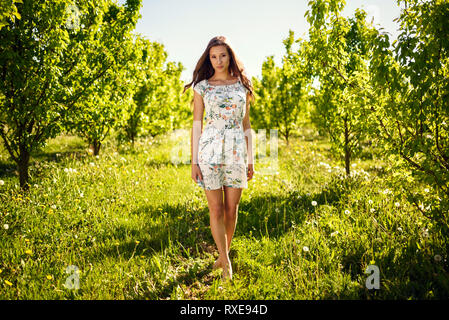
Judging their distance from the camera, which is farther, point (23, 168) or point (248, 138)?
point (23, 168)

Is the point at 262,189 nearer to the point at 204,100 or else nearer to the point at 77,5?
the point at 204,100

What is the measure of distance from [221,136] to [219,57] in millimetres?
815

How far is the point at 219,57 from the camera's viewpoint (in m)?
2.77

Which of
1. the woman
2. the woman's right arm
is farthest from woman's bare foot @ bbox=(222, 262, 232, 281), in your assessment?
the woman's right arm

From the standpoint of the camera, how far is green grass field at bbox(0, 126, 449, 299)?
2.52 meters

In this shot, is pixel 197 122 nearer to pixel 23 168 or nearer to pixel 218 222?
pixel 218 222

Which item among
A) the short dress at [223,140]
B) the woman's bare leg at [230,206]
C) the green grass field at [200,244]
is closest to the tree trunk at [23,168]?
the green grass field at [200,244]

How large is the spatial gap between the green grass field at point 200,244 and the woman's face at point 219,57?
2055 millimetres

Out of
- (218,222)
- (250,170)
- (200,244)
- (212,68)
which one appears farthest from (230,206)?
(212,68)

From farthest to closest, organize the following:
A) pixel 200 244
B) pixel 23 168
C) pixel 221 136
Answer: pixel 23 168, pixel 200 244, pixel 221 136

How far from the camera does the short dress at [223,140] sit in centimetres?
274

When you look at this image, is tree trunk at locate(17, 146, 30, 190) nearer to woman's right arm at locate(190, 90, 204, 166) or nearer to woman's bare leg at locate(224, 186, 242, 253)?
woman's right arm at locate(190, 90, 204, 166)

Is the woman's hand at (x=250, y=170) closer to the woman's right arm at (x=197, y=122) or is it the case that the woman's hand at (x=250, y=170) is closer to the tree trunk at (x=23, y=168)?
the woman's right arm at (x=197, y=122)
